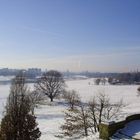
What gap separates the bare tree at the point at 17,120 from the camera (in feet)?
46.2

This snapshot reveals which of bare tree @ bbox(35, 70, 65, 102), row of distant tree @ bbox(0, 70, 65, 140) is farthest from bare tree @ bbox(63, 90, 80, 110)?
row of distant tree @ bbox(0, 70, 65, 140)

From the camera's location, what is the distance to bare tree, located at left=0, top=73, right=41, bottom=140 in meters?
14.1

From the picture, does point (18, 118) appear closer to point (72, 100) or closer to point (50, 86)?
point (72, 100)

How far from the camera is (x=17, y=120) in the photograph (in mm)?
14344

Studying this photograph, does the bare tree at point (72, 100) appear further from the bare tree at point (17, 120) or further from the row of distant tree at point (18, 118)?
the bare tree at point (17, 120)

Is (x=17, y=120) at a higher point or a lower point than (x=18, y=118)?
lower

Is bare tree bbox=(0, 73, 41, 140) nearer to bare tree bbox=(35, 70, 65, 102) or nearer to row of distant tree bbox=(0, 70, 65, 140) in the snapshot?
row of distant tree bbox=(0, 70, 65, 140)

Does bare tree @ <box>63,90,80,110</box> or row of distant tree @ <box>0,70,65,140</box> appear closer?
row of distant tree @ <box>0,70,65,140</box>

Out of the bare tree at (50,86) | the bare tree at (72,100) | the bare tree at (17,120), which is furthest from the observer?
the bare tree at (50,86)

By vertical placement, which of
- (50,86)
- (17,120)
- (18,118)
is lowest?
(50,86)

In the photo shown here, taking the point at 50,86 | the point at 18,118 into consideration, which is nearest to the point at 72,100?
the point at 18,118

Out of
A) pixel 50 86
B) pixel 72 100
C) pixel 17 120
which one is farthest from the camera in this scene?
pixel 50 86

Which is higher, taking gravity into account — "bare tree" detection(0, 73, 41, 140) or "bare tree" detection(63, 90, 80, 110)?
"bare tree" detection(0, 73, 41, 140)

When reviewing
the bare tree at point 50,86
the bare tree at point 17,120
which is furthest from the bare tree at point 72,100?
the bare tree at point 17,120
